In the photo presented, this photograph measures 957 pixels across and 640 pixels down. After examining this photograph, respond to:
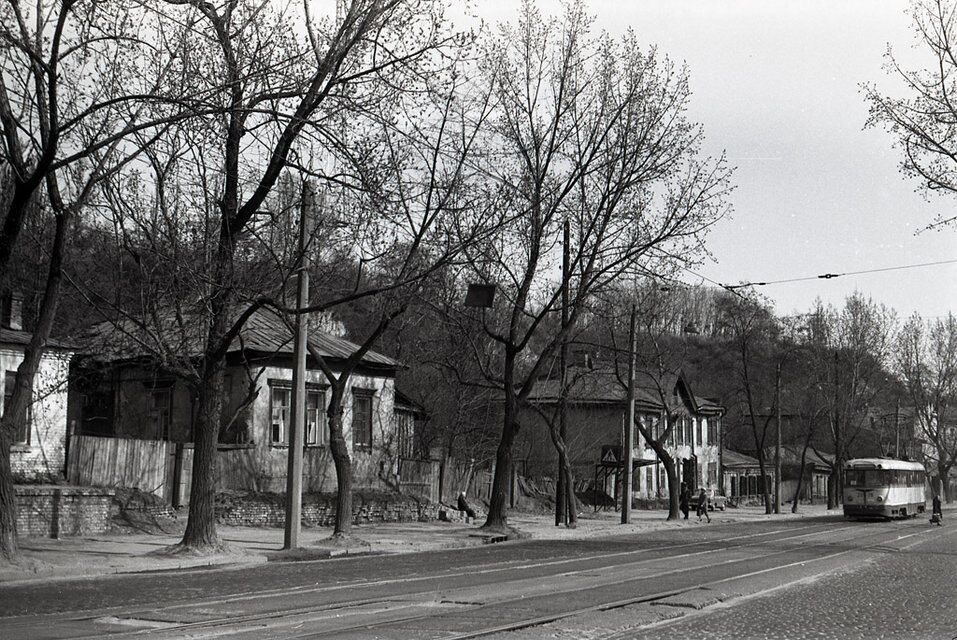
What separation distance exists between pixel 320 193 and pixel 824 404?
1949 inches

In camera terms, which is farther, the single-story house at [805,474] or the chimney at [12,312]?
the single-story house at [805,474]

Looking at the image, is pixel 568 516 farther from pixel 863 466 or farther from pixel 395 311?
pixel 863 466

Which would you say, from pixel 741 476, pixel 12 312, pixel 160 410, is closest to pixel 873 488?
pixel 160 410

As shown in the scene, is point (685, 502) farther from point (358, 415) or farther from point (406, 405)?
point (358, 415)

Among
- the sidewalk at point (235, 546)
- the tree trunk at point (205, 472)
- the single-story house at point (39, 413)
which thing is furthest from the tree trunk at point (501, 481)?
the single-story house at point (39, 413)

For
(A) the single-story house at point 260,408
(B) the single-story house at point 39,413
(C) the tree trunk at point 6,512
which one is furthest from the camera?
(A) the single-story house at point 260,408

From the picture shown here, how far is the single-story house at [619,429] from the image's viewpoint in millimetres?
57250

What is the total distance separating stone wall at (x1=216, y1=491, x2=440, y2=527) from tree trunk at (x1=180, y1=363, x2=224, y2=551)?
8.94 metres

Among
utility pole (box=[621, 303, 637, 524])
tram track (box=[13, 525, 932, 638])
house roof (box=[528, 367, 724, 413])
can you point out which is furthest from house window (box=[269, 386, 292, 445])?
house roof (box=[528, 367, 724, 413])

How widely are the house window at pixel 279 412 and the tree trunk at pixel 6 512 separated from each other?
17.7m

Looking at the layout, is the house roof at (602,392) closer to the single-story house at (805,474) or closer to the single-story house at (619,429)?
the single-story house at (619,429)

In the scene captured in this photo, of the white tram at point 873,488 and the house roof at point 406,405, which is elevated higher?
the house roof at point 406,405

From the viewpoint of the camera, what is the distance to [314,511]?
33062 millimetres

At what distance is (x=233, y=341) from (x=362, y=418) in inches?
277
